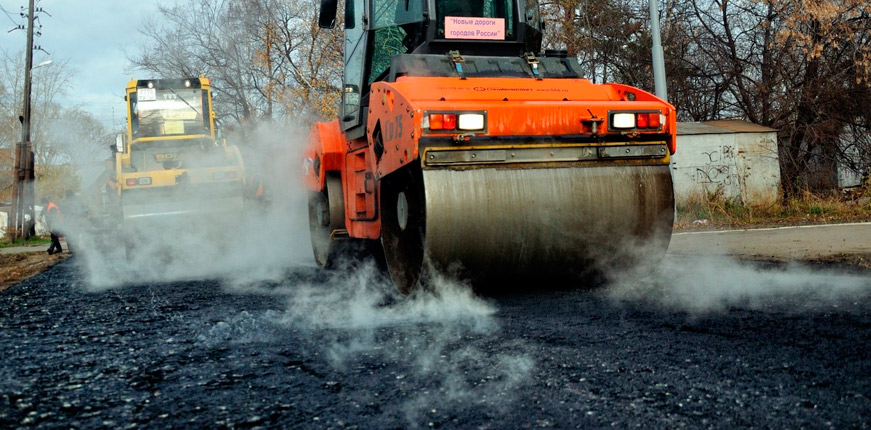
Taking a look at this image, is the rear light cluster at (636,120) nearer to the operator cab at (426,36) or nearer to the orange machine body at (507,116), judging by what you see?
the orange machine body at (507,116)

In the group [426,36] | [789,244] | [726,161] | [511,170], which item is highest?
[426,36]

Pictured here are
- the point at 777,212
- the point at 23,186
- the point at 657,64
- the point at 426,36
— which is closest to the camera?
the point at 426,36

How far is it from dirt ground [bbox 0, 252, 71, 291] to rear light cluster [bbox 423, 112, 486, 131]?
635cm

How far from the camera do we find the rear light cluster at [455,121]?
4422 mm

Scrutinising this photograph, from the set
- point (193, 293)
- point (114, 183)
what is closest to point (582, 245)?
point (193, 293)

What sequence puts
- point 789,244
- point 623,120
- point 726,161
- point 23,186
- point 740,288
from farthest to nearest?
point 23,186, point 726,161, point 789,244, point 740,288, point 623,120

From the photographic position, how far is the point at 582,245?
4750 millimetres

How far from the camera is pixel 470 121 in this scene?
4484 millimetres

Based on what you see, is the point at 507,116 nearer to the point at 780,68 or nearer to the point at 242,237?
the point at 242,237

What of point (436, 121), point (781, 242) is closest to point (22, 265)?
point (436, 121)

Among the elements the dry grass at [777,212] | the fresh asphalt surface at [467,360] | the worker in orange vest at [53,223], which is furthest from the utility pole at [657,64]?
the worker in orange vest at [53,223]

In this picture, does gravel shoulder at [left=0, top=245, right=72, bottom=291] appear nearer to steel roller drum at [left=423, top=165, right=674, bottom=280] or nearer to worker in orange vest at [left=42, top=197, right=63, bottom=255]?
worker in orange vest at [left=42, top=197, right=63, bottom=255]

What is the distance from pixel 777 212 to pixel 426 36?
10.3m

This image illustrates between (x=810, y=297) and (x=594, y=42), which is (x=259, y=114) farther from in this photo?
(x=810, y=297)
